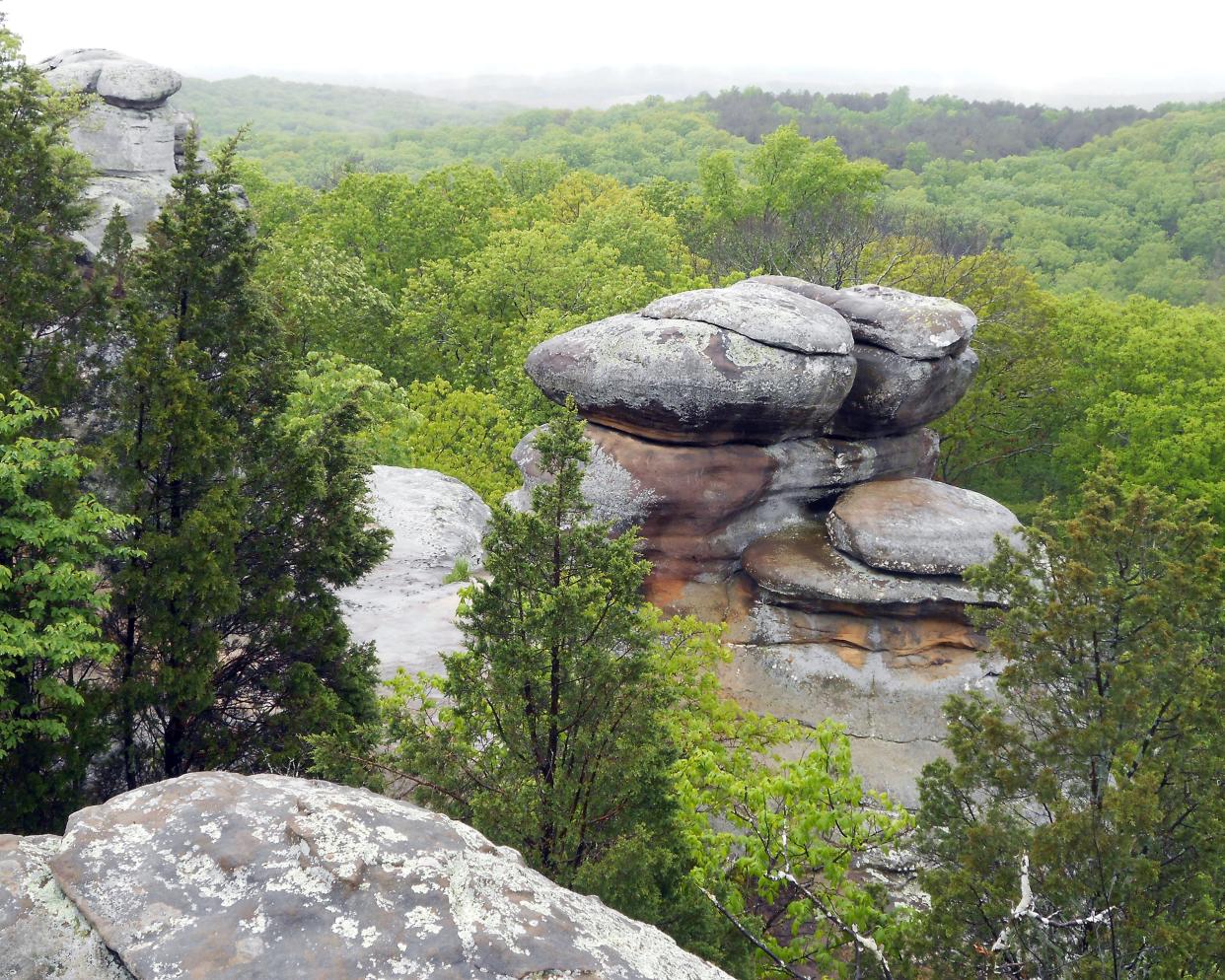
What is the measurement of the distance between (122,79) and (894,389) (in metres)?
38.1

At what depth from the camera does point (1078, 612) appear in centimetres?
1066

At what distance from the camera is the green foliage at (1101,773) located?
9117mm

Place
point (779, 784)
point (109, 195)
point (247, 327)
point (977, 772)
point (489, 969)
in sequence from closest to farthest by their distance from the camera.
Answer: point (489, 969), point (977, 772), point (247, 327), point (779, 784), point (109, 195)

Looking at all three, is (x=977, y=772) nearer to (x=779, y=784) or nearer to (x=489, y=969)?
(x=779, y=784)

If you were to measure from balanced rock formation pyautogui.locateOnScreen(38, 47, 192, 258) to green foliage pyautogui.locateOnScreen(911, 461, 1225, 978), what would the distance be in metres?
40.7

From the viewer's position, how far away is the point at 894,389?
22.3 metres

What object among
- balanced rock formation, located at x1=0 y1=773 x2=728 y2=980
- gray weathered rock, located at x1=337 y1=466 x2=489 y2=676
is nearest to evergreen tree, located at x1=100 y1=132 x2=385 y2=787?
gray weathered rock, located at x1=337 y1=466 x2=489 y2=676

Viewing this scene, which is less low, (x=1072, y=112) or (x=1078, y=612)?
(x=1072, y=112)

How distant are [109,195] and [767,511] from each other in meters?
33.0

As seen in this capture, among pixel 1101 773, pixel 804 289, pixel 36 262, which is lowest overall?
pixel 1101 773

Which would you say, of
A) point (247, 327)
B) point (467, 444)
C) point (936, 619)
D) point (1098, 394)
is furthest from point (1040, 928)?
point (1098, 394)

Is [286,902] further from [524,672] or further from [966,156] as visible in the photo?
[966,156]

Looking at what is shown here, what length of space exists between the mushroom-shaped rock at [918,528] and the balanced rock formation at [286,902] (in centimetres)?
1606

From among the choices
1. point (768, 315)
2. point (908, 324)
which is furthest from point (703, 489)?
point (908, 324)
